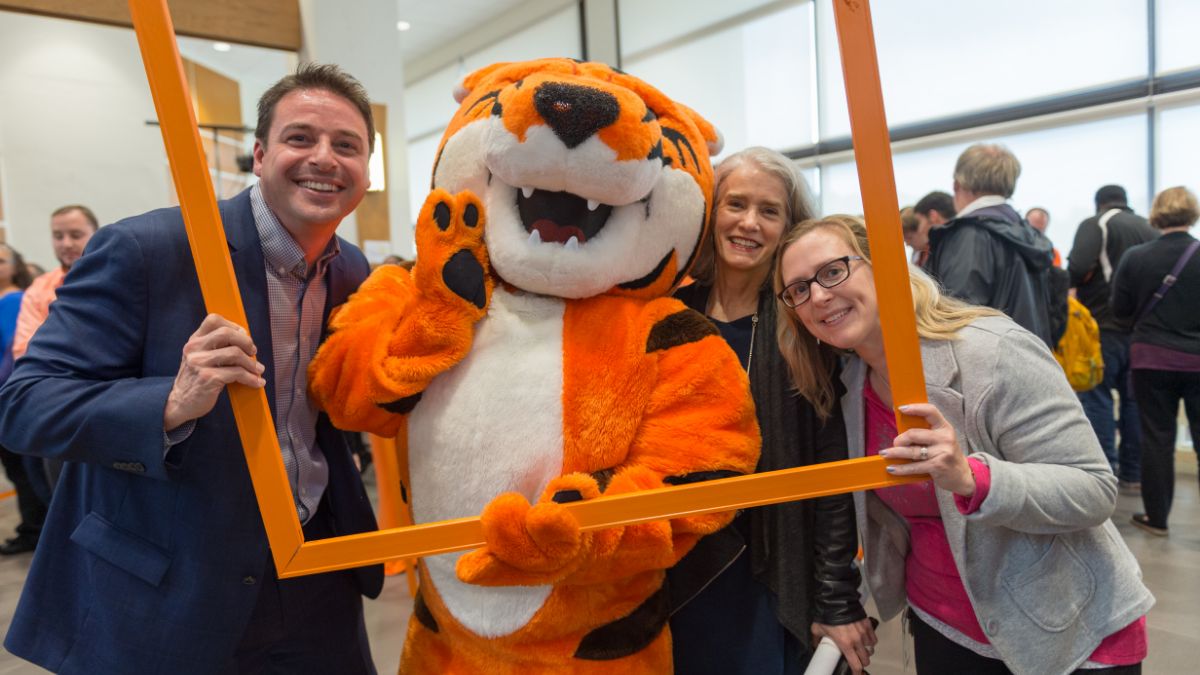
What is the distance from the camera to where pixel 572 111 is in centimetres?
119

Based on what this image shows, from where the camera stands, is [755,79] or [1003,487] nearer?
[1003,487]

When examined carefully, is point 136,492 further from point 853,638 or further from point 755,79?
point 755,79

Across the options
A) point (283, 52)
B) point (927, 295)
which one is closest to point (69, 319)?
point (927, 295)

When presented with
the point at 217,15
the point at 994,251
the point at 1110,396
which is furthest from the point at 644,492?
the point at 217,15

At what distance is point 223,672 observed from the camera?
1.34 meters

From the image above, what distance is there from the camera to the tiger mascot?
1.22 m

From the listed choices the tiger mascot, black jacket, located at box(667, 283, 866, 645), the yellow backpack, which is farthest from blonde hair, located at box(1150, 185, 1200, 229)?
the tiger mascot

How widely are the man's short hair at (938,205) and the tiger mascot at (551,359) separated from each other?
3253 millimetres

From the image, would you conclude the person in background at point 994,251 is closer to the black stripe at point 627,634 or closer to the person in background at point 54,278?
the black stripe at point 627,634

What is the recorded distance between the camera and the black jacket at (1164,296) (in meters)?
3.61

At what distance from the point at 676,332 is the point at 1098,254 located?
4.33 metres

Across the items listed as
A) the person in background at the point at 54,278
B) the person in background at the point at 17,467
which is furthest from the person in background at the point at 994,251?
the person in background at the point at 17,467

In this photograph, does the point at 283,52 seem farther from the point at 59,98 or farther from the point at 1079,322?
the point at 1079,322

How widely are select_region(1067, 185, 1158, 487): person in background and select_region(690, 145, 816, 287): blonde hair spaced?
3.76m
